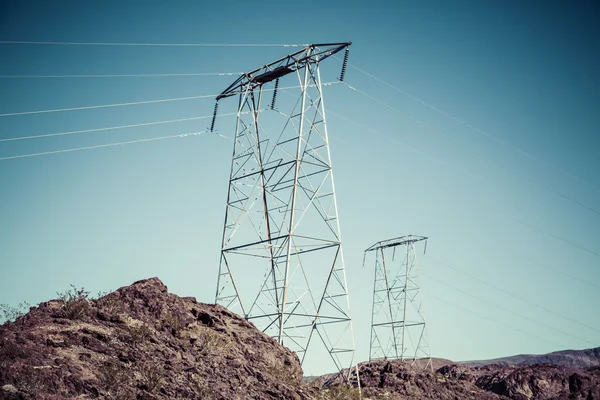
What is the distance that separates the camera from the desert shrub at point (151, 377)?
12816 millimetres

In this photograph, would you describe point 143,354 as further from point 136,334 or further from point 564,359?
point 564,359

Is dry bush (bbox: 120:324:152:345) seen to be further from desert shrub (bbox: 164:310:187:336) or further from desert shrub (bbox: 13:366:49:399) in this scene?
desert shrub (bbox: 13:366:49:399)

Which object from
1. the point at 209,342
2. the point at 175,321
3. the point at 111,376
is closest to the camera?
the point at 111,376

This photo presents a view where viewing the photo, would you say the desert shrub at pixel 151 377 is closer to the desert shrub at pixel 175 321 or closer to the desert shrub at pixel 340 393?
the desert shrub at pixel 175 321

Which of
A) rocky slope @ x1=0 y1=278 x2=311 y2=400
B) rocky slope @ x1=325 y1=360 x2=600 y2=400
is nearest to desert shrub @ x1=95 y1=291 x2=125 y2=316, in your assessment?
rocky slope @ x1=0 y1=278 x2=311 y2=400

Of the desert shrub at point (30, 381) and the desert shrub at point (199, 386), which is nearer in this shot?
the desert shrub at point (30, 381)

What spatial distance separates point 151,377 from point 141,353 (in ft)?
3.88

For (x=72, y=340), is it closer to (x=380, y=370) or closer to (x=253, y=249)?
(x=253, y=249)

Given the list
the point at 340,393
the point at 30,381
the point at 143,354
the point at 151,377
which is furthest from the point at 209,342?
the point at 30,381

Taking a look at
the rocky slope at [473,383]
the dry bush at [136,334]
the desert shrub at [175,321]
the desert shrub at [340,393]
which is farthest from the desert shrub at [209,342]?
the rocky slope at [473,383]

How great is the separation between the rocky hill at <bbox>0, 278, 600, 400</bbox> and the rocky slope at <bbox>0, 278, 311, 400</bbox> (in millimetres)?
21

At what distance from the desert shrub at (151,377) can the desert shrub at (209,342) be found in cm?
252

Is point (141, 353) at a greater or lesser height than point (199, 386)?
greater

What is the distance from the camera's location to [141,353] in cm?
1416
